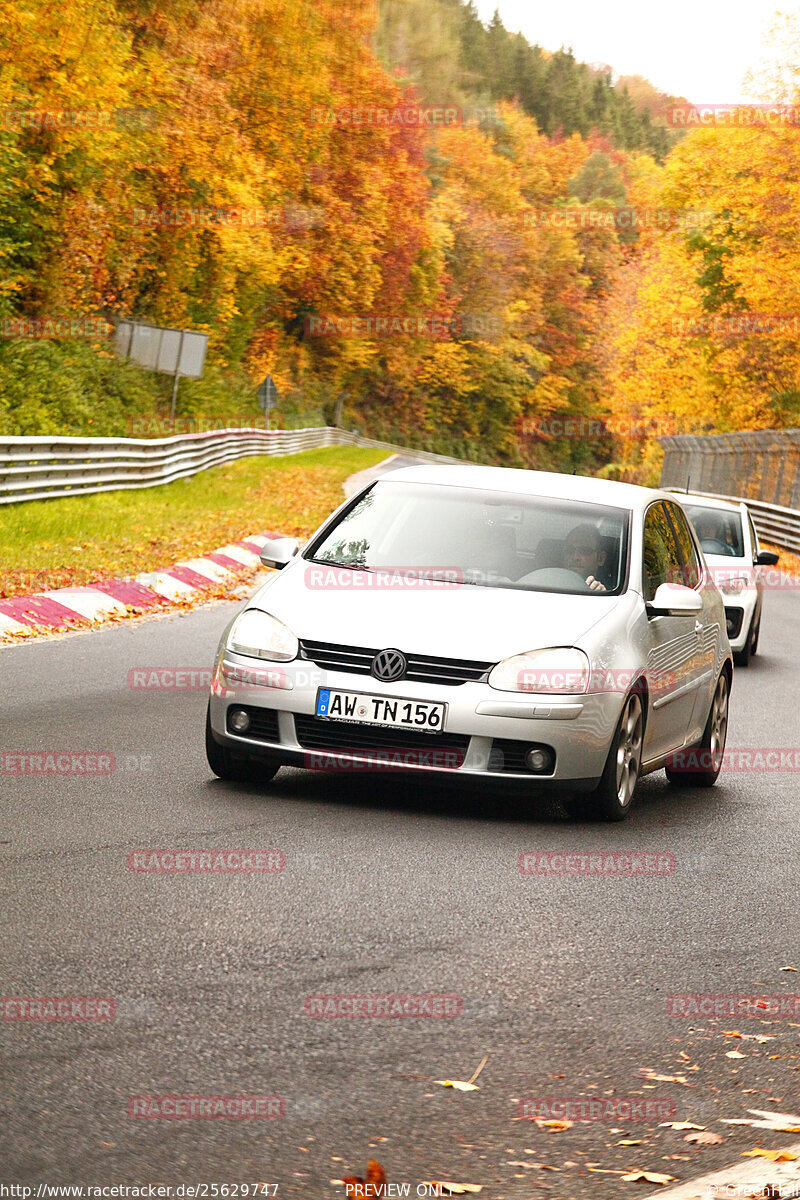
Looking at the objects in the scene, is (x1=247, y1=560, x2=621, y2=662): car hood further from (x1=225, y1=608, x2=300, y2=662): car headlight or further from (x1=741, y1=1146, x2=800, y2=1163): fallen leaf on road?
(x1=741, y1=1146, x2=800, y2=1163): fallen leaf on road

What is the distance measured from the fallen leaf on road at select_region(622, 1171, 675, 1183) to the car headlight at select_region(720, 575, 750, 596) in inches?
507

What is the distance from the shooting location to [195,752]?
352 inches

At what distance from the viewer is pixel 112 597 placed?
15766mm

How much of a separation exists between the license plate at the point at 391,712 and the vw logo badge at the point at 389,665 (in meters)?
0.10

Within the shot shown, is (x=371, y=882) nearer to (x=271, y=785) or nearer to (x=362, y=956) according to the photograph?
(x=362, y=956)

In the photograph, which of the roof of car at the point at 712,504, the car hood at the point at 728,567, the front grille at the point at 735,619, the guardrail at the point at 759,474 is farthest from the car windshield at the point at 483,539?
the guardrail at the point at 759,474

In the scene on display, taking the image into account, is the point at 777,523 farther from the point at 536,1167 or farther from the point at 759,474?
the point at 536,1167

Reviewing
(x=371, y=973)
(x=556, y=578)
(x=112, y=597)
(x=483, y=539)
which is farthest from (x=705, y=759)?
(x=112, y=597)

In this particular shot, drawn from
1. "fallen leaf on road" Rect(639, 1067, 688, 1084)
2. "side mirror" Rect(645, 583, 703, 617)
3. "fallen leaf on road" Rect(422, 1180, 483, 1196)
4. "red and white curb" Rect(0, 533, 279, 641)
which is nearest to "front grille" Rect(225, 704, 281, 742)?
"side mirror" Rect(645, 583, 703, 617)

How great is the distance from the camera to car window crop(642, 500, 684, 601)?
862 cm

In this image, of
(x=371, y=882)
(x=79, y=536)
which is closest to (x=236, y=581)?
(x=79, y=536)

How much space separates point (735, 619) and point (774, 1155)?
1251cm

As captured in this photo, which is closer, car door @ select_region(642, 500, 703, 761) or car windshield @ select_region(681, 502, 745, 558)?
car door @ select_region(642, 500, 703, 761)

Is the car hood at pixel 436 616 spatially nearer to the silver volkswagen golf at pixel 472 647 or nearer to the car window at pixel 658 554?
the silver volkswagen golf at pixel 472 647
